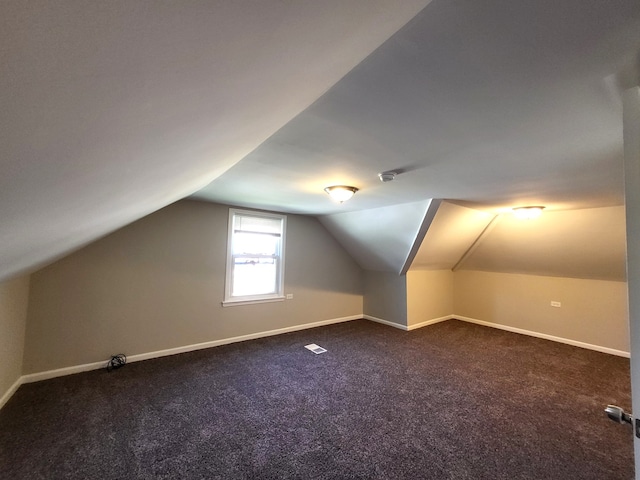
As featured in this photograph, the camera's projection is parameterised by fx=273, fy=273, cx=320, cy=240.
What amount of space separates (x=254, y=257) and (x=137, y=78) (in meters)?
4.06

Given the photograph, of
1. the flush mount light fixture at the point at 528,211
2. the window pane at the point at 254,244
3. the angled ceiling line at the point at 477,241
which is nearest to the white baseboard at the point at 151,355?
the window pane at the point at 254,244

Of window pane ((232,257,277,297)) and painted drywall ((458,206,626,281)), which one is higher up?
painted drywall ((458,206,626,281))

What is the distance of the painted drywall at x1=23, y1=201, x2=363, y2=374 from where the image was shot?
294cm

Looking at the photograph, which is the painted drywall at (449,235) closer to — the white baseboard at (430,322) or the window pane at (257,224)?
the white baseboard at (430,322)

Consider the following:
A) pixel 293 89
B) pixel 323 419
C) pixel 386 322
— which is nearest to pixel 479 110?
pixel 293 89

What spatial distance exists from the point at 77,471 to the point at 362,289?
4.75 meters

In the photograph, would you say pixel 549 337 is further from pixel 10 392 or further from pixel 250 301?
pixel 10 392

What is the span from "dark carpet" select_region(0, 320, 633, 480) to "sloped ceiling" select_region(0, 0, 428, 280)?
67.7 inches

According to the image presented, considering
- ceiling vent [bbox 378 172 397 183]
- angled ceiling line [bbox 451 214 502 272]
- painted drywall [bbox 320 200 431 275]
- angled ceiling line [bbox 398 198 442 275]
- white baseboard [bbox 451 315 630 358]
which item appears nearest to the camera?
ceiling vent [bbox 378 172 397 183]

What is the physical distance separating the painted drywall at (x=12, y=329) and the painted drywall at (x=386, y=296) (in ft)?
16.3

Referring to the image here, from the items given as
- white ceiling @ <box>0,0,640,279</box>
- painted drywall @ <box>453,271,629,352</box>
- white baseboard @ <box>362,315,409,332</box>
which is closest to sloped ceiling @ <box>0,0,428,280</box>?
white ceiling @ <box>0,0,640,279</box>

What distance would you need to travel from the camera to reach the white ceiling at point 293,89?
0.38 meters

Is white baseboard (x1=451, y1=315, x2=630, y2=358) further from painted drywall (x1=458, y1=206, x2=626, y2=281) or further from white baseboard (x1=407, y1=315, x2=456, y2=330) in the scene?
painted drywall (x1=458, y1=206, x2=626, y2=281)

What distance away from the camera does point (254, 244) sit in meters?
4.48
